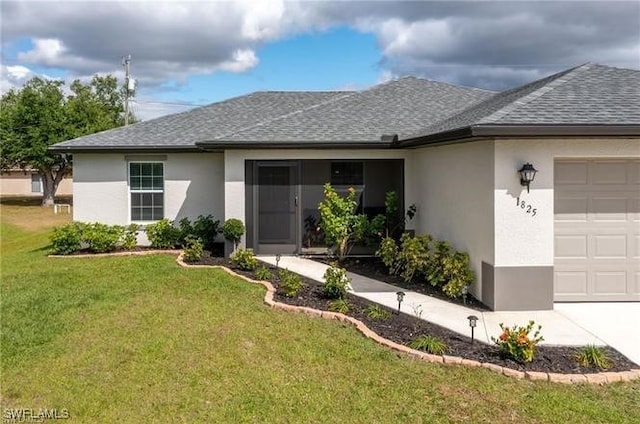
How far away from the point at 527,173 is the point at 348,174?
5.67 metres

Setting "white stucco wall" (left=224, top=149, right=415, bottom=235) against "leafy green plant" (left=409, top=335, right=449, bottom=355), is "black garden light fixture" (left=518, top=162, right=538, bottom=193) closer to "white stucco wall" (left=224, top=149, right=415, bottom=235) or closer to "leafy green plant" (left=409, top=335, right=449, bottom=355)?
"leafy green plant" (left=409, top=335, right=449, bottom=355)

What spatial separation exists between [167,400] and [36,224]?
2506 cm

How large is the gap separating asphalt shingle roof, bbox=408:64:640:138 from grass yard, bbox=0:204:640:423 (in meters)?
3.81

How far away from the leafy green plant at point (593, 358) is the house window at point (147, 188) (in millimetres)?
11567

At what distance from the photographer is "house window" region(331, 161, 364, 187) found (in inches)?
499

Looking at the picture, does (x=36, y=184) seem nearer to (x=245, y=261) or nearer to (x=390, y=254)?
(x=245, y=261)

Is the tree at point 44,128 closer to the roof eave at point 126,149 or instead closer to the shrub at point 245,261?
the roof eave at point 126,149

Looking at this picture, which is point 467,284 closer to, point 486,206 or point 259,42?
point 486,206

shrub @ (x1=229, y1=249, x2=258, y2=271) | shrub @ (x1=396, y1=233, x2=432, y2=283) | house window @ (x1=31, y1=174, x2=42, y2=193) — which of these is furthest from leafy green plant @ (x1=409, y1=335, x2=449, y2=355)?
house window @ (x1=31, y1=174, x2=42, y2=193)

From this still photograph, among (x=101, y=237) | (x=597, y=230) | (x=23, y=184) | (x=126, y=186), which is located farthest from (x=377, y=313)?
(x=23, y=184)

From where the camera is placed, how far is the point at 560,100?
26.5 ft

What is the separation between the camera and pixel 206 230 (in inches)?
526

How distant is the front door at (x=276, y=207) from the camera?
12.4m

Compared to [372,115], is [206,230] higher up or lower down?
lower down
